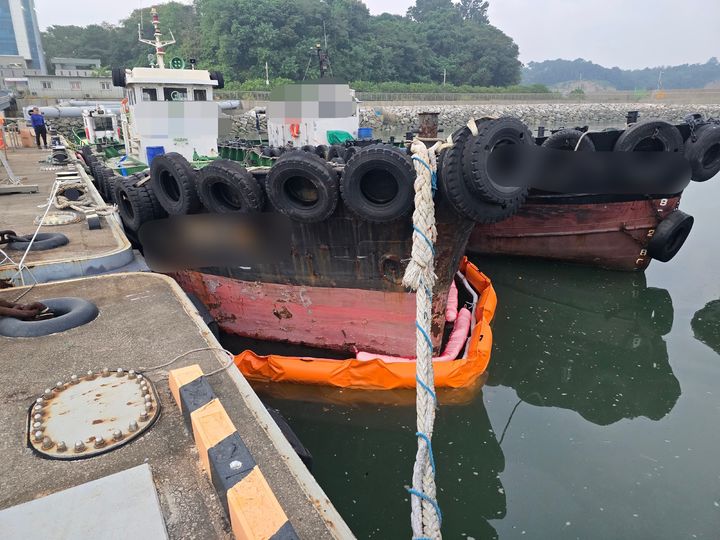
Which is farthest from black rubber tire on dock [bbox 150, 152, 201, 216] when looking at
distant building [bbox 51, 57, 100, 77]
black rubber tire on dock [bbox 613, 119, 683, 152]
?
distant building [bbox 51, 57, 100, 77]

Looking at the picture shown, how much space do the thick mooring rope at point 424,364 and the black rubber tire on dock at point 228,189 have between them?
3048 mm

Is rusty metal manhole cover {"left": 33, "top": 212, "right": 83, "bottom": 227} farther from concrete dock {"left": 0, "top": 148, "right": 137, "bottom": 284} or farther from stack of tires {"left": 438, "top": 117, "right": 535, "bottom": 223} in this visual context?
stack of tires {"left": 438, "top": 117, "right": 535, "bottom": 223}

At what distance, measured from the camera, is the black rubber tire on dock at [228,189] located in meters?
5.38

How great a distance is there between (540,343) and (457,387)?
6.86 ft

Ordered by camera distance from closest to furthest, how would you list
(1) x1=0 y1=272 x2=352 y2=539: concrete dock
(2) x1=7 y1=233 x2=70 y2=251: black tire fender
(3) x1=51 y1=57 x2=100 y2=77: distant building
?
(1) x1=0 y1=272 x2=352 y2=539: concrete dock, (2) x1=7 y1=233 x2=70 y2=251: black tire fender, (3) x1=51 y1=57 x2=100 y2=77: distant building

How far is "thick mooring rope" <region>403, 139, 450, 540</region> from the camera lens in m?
2.12

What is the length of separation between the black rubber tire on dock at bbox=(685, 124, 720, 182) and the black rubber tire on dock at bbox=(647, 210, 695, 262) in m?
0.82

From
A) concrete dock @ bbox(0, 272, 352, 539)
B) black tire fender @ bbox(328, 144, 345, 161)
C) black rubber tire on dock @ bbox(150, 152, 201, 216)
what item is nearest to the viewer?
concrete dock @ bbox(0, 272, 352, 539)

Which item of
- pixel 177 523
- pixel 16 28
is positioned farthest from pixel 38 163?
pixel 16 28

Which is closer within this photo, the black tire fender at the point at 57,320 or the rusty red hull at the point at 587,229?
the black tire fender at the point at 57,320

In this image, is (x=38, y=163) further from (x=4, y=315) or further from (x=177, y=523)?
(x=177, y=523)

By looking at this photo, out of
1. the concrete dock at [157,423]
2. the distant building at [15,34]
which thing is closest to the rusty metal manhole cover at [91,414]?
the concrete dock at [157,423]

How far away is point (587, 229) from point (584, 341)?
293 centimetres

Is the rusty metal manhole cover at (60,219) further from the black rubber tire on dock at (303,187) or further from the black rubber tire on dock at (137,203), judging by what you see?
the black rubber tire on dock at (303,187)
